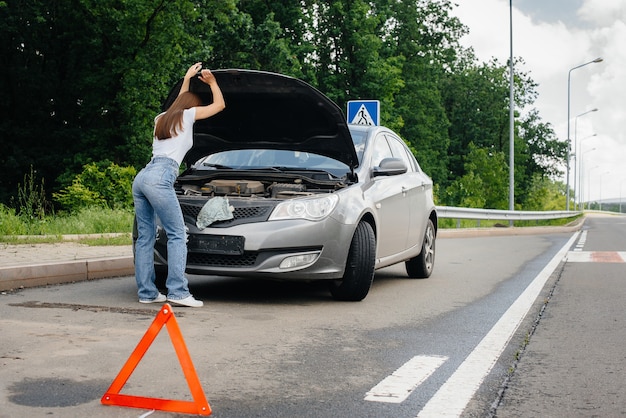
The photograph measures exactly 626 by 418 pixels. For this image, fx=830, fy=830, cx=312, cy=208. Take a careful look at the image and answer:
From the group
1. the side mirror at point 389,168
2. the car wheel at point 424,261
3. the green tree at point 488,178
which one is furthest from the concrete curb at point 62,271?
the green tree at point 488,178

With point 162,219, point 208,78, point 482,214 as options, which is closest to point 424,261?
point 208,78

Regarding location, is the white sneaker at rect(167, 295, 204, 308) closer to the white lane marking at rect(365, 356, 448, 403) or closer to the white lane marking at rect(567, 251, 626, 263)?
the white lane marking at rect(365, 356, 448, 403)

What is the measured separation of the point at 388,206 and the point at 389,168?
475mm

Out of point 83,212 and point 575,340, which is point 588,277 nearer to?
point 575,340

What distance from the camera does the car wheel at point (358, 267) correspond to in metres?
7.31

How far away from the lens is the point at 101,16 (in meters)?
33.0

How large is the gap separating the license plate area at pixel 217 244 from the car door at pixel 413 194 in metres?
2.43

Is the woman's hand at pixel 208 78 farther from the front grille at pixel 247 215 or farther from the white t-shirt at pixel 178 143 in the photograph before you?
the front grille at pixel 247 215

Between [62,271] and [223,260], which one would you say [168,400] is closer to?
Answer: [223,260]

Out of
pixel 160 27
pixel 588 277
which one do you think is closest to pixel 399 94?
pixel 160 27

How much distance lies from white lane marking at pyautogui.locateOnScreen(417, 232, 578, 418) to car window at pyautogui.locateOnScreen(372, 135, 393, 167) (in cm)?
197

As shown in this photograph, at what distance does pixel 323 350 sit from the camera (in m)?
5.22

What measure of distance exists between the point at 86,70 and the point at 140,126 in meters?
3.50

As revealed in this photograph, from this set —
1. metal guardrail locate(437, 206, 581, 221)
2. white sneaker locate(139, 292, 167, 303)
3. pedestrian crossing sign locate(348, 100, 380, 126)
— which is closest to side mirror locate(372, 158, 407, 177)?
white sneaker locate(139, 292, 167, 303)
